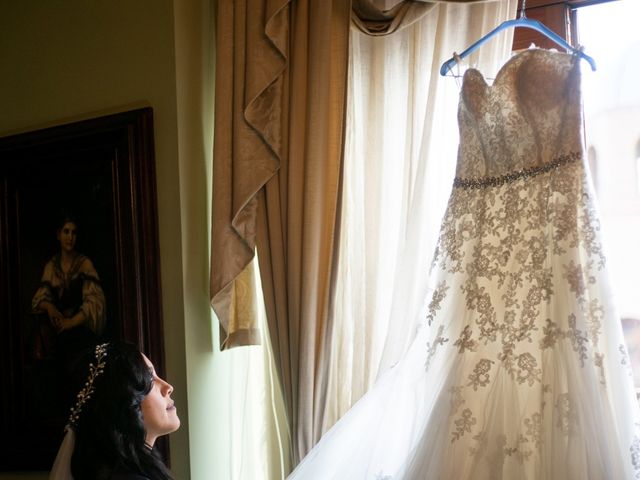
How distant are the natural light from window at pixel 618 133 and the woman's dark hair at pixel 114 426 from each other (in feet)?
4.77

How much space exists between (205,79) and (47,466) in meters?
1.47

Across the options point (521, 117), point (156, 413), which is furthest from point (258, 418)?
point (521, 117)

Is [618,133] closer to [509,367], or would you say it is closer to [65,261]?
[509,367]

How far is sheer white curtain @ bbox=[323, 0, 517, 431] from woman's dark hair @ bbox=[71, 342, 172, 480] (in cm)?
62

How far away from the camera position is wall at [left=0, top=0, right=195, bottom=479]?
8.91 feet

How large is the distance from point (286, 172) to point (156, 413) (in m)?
0.88

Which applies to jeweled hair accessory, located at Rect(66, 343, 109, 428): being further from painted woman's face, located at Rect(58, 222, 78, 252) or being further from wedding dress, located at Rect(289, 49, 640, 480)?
painted woman's face, located at Rect(58, 222, 78, 252)

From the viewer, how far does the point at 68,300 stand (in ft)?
9.53

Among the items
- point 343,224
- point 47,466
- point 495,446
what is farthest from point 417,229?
point 47,466

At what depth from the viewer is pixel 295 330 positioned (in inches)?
101

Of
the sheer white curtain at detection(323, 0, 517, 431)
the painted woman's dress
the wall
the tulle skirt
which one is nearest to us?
the tulle skirt

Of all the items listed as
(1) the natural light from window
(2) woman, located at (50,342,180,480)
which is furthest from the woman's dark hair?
(1) the natural light from window

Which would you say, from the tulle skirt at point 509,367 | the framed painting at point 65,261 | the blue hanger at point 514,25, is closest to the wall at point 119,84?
the framed painting at point 65,261

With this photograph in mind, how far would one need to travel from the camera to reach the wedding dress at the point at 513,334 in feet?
6.24
